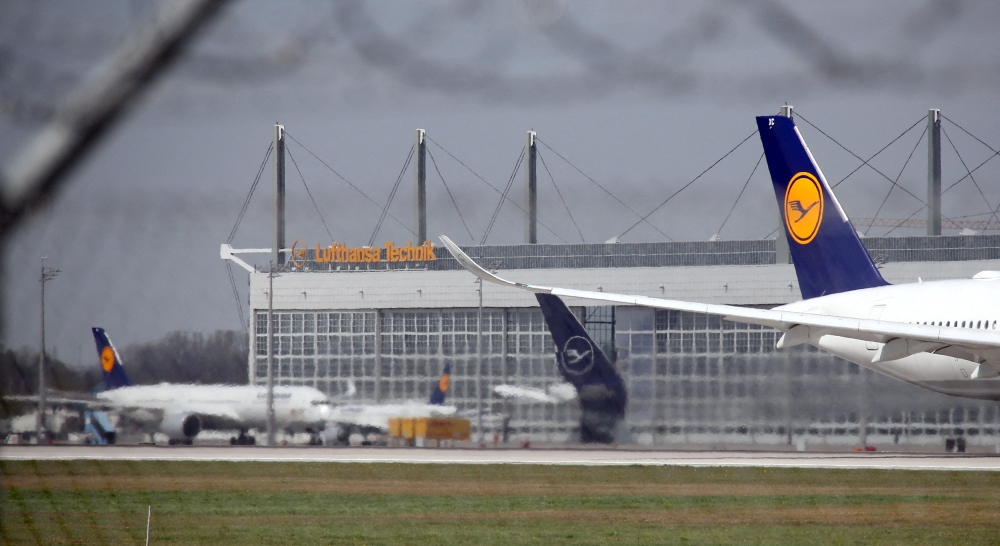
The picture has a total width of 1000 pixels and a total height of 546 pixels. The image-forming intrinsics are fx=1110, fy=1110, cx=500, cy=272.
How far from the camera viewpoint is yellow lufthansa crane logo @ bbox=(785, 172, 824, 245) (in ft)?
105

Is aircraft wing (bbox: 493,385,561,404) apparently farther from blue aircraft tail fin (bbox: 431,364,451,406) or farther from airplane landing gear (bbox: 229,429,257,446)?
airplane landing gear (bbox: 229,429,257,446)

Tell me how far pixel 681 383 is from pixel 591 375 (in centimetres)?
319

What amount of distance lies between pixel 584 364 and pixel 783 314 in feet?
27.4

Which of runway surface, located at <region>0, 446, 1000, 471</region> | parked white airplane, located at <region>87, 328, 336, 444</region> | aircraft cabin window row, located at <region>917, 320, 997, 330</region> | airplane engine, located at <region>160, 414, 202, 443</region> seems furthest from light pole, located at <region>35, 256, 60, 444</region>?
aircraft cabin window row, located at <region>917, 320, 997, 330</region>

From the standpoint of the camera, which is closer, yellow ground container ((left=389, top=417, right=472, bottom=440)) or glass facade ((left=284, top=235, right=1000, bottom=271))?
yellow ground container ((left=389, top=417, right=472, bottom=440))

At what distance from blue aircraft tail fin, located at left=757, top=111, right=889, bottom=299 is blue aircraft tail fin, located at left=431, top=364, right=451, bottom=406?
10930 mm

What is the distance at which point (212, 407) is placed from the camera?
30672 millimetres

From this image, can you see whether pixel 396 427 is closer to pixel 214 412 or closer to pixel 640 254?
pixel 214 412

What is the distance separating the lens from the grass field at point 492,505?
57.4 feet

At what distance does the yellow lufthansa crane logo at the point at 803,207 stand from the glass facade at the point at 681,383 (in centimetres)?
311

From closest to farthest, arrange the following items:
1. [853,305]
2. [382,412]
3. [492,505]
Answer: [492,505]
[853,305]
[382,412]

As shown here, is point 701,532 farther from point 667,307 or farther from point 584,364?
point 584,364

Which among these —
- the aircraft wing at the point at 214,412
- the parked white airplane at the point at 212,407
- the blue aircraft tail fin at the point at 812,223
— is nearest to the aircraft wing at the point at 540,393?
the parked white airplane at the point at 212,407

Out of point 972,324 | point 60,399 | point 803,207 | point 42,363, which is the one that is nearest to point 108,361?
point 60,399
